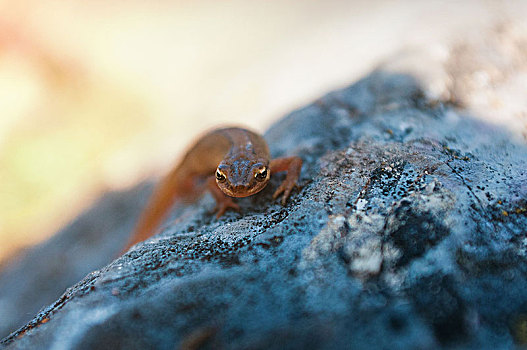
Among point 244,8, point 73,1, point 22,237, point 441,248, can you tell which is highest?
point 73,1

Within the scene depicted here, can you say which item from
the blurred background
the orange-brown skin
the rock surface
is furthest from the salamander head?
the blurred background

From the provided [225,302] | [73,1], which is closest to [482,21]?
[225,302]

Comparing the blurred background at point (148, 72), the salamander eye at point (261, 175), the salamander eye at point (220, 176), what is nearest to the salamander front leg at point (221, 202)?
the salamander eye at point (220, 176)

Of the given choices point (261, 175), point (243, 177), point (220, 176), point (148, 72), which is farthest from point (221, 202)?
point (148, 72)

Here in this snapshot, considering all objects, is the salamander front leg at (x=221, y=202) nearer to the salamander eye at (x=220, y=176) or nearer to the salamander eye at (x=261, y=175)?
the salamander eye at (x=220, y=176)

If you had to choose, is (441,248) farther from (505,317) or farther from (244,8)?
(244,8)

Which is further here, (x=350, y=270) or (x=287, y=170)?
(x=287, y=170)

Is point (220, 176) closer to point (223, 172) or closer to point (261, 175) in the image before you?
point (223, 172)
